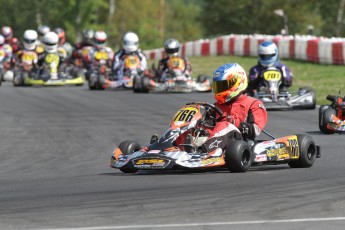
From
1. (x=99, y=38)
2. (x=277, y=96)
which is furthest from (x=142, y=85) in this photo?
(x=99, y=38)

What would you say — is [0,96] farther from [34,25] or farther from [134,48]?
[34,25]

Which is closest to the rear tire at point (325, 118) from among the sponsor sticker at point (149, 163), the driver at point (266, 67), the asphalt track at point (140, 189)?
the asphalt track at point (140, 189)

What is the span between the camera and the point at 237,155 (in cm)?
1210

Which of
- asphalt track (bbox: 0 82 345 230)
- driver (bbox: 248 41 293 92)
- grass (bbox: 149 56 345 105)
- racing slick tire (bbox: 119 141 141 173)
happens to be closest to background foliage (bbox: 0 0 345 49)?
grass (bbox: 149 56 345 105)

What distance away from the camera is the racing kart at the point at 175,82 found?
2977 centimetres

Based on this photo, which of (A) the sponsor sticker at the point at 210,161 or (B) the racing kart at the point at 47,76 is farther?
(B) the racing kart at the point at 47,76

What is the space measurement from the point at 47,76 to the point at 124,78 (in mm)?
3163

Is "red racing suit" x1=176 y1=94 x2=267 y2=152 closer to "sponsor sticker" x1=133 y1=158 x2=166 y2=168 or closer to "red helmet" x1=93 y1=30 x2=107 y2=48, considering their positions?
"sponsor sticker" x1=133 y1=158 x2=166 y2=168

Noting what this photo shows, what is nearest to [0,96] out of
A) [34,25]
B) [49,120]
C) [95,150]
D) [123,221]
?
[49,120]

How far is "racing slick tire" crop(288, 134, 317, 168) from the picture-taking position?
12945mm

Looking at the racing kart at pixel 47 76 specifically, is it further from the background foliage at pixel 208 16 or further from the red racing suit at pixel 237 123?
the background foliage at pixel 208 16

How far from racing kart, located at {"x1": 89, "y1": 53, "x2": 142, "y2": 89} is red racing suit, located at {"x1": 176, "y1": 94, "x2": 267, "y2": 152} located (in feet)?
60.8

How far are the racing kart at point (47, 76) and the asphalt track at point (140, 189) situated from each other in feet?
45.3

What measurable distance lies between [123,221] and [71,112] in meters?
15.0
